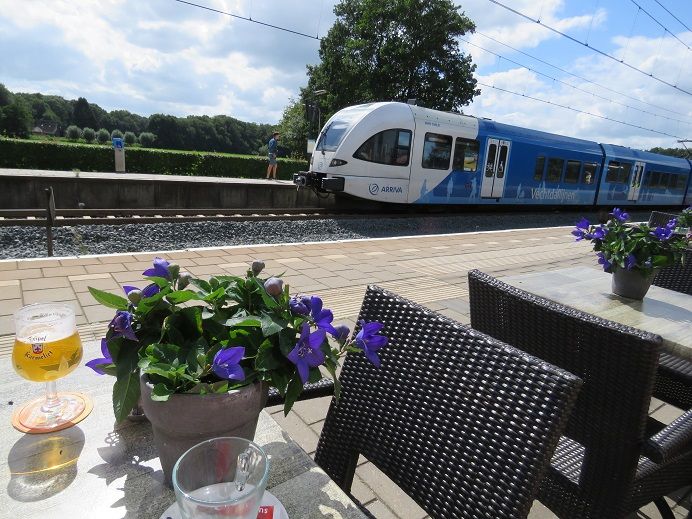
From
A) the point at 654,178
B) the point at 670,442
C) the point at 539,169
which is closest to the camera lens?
the point at 670,442

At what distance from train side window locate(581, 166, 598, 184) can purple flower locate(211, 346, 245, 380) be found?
1793 centimetres

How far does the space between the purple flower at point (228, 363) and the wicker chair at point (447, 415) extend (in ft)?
1.83

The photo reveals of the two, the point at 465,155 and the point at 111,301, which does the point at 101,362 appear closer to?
the point at 111,301

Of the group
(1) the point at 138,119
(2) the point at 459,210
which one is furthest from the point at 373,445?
(1) the point at 138,119

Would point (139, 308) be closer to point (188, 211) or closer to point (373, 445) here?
point (373, 445)

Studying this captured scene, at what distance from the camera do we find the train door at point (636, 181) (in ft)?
60.9

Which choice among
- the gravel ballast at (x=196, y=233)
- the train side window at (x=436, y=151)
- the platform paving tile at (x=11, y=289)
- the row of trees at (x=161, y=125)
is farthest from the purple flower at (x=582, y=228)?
the row of trees at (x=161, y=125)

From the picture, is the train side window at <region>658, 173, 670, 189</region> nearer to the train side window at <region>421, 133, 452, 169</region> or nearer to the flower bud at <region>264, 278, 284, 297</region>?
the train side window at <region>421, 133, 452, 169</region>

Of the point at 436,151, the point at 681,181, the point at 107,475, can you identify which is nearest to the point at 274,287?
the point at 107,475

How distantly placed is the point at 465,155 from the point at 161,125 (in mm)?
54846

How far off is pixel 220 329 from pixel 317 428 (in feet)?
5.50

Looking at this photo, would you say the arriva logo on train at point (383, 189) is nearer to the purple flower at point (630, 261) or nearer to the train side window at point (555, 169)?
the train side window at point (555, 169)

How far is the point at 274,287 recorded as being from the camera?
842 millimetres

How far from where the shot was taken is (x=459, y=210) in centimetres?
1402
